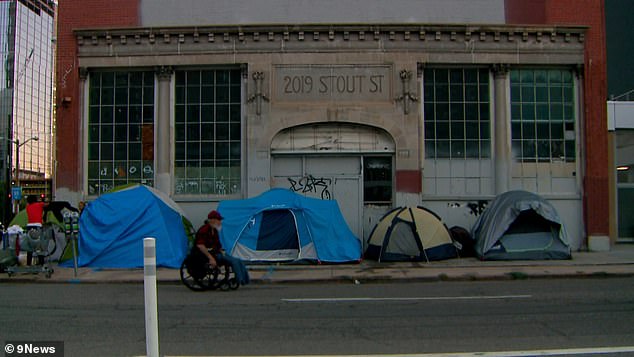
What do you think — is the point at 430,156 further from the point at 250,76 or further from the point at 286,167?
the point at 250,76

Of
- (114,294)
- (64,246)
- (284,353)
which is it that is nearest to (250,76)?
(64,246)

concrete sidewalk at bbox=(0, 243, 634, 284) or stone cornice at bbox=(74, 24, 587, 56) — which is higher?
stone cornice at bbox=(74, 24, 587, 56)

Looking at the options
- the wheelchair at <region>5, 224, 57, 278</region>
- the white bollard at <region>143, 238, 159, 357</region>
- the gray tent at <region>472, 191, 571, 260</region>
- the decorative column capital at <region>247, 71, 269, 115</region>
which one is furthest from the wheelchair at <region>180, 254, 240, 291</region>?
the gray tent at <region>472, 191, 571, 260</region>

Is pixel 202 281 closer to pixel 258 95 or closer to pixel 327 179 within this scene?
pixel 327 179

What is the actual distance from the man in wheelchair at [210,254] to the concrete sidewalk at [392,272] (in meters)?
1.64

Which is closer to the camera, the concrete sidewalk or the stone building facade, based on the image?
the concrete sidewalk

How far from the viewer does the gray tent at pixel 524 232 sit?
582 inches

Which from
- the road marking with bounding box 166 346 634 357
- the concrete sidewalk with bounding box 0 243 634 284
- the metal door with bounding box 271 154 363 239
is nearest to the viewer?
the road marking with bounding box 166 346 634 357

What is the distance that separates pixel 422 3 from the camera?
57.2 feet

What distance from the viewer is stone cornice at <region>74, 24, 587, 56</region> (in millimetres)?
17125

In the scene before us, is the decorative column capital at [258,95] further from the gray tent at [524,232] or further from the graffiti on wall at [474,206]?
the gray tent at [524,232]

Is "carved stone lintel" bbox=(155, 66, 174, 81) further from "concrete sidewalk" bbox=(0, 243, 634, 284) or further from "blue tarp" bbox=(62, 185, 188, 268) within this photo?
"concrete sidewalk" bbox=(0, 243, 634, 284)

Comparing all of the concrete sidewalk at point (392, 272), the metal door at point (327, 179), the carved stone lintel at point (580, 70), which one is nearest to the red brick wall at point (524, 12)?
the carved stone lintel at point (580, 70)

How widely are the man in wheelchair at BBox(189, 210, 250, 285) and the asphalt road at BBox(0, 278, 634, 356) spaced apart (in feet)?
1.44
